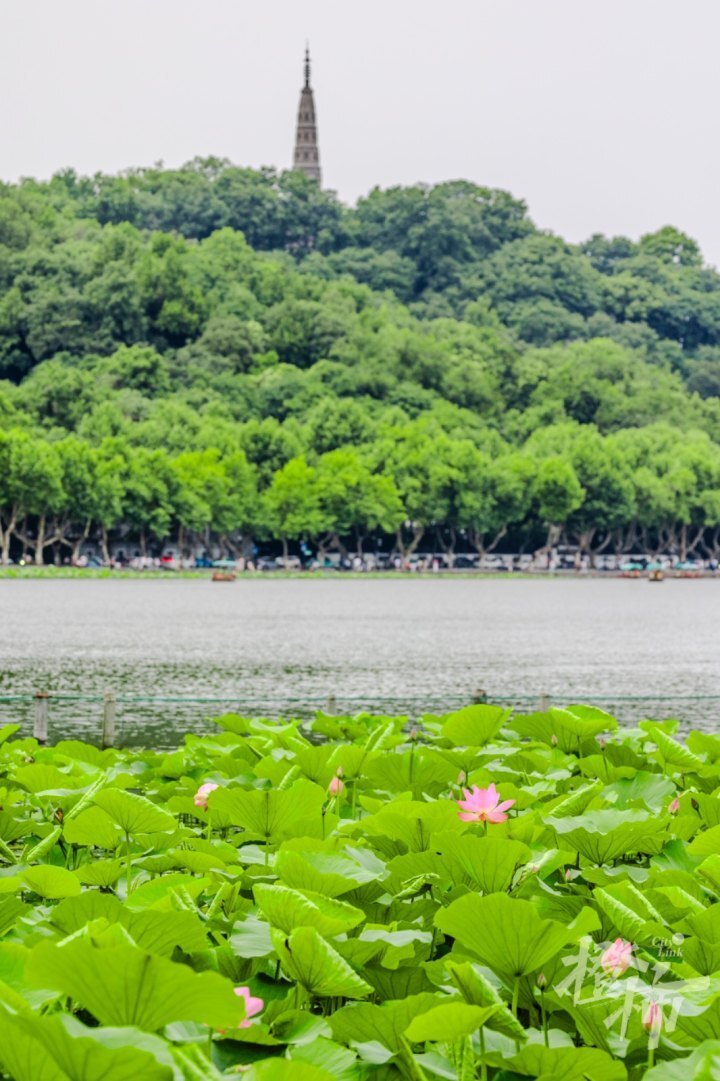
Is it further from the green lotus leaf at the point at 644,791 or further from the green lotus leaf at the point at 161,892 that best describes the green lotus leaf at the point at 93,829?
the green lotus leaf at the point at 644,791

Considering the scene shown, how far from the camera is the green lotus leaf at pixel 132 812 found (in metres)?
5.05

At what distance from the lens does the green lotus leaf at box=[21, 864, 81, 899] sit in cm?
430

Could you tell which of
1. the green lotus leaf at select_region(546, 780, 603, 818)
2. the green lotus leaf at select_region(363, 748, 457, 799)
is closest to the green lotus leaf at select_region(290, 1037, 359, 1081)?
the green lotus leaf at select_region(546, 780, 603, 818)

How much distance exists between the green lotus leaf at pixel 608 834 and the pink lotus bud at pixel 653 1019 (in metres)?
1.66

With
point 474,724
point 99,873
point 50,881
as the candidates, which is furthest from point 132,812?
point 474,724

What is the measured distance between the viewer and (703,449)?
12669 cm

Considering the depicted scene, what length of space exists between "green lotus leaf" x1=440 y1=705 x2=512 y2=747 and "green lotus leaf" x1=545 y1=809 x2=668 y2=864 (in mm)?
2576

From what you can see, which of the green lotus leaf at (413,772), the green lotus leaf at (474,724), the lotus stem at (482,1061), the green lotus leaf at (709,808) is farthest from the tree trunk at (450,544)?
the lotus stem at (482,1061)

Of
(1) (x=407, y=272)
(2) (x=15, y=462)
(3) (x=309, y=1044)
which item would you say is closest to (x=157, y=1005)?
(3) (x=309, y=1044)

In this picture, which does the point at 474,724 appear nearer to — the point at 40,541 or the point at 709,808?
the point at 709,808

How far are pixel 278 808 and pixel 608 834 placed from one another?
3.57 ft

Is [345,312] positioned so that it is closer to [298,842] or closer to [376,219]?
[376,219]

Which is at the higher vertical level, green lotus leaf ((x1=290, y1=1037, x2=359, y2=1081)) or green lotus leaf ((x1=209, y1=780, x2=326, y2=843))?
green lotus leaf ((x1=209, y1=780, x2=326, y2=843))

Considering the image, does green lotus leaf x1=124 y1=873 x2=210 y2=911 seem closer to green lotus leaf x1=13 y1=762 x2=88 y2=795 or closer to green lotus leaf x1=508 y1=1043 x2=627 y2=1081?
green lotus leaf x1=508 y1=1043 x2=627 y2=1081
